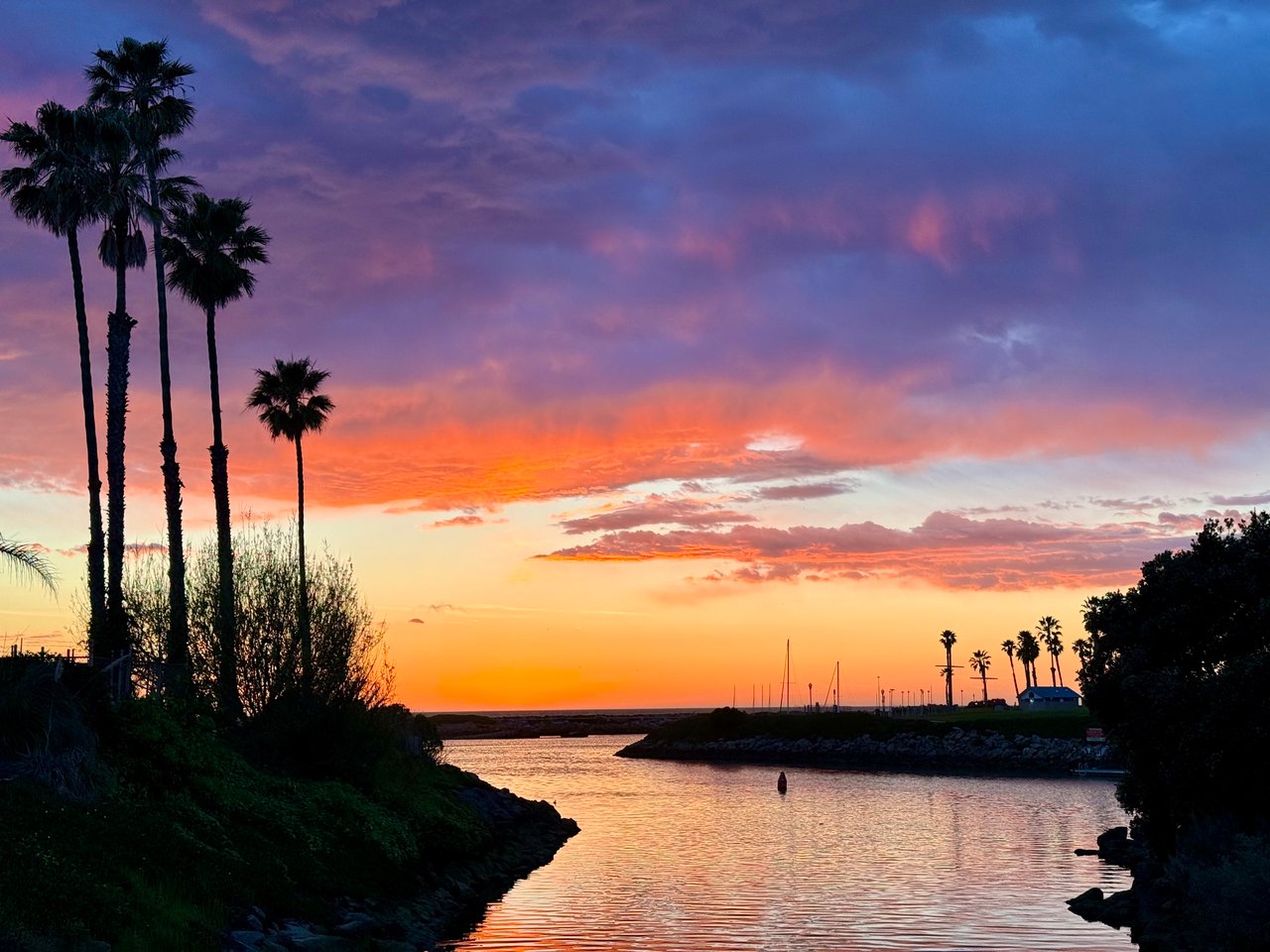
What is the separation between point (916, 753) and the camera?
15025 cm

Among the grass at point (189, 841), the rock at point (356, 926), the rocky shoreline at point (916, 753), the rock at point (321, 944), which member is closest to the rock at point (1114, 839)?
the grass at point (189, 841)

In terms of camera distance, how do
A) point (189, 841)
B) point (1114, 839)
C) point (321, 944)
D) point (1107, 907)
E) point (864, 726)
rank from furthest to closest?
point (864, 726)
point (1114, 839)
point (1107, 907)
point (189, 841)
point (321, 944)

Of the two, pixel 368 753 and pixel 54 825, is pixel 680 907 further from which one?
pixel 54 825

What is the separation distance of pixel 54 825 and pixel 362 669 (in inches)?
1029

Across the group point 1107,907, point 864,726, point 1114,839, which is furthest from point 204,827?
point 864,726

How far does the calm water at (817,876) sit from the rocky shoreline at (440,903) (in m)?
1.13

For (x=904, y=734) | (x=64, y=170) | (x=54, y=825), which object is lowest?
(x=904, y=734)

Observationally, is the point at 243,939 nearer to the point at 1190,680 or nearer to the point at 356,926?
the point at 356,926

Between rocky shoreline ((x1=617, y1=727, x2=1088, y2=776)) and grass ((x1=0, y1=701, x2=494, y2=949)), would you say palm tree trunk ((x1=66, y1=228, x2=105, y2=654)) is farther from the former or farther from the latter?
rocky shoreline ((x1=617, y1=727, x2=1088, y2=776))

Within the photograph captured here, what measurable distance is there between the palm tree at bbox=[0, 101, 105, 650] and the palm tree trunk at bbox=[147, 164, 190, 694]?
2.68 meters

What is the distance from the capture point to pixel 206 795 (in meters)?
33.8

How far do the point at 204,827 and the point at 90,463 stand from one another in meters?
19.8

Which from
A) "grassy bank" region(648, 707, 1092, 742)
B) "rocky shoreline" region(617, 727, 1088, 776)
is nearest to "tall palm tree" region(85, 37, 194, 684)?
"rocky shoreline" region(617, 727, 1088, 776)

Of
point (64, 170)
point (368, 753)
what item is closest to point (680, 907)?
point (368, 753)
